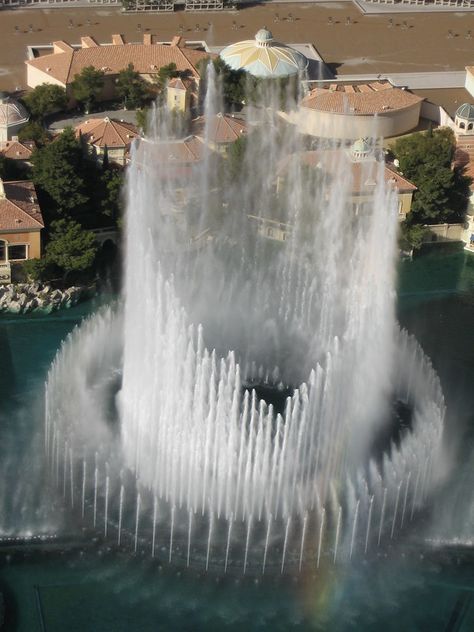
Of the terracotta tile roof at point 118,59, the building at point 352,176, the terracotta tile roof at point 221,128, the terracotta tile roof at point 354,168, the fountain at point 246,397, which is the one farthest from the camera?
the terracotta tile roof at point 118,59

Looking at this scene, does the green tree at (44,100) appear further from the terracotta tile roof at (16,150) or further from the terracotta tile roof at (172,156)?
the terracotta tile roof at (172,156)

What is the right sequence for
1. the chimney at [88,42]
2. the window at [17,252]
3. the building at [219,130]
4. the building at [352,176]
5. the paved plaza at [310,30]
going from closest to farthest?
the window at [17,252], the building at [352,176], the building at [219,130], the chimney at [88,42], the paved plaza at [310,30]

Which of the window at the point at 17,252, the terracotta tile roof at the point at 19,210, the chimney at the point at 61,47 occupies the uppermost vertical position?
the chimney at the point at 61,47

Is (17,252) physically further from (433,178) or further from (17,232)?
(433,178)

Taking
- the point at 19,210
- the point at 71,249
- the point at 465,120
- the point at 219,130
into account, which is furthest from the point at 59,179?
the point at 465,120

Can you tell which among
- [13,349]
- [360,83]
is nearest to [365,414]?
[13,349]

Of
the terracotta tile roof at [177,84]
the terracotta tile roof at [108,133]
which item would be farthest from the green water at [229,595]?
the terracotta tile roof at [177,84]
